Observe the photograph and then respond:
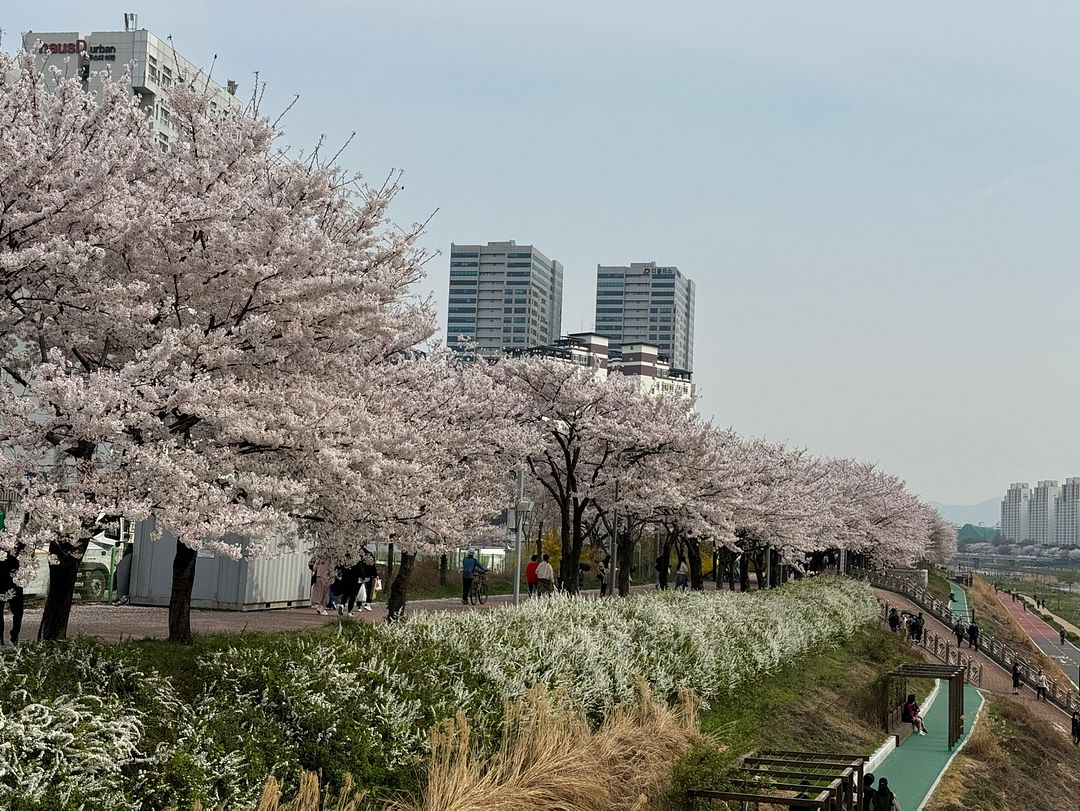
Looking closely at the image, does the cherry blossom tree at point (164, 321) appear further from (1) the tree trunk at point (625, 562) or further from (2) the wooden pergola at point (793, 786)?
(1) the tree trunk at point (625, 562)

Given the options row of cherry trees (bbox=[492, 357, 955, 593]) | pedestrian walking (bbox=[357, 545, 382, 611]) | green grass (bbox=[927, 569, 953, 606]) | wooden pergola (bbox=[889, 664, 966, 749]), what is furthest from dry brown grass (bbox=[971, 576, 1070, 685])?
pedestrian walking (bbox=[357, 545, 382, 611])

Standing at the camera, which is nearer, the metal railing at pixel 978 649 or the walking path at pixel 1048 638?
the metal railing at pixel 978 649

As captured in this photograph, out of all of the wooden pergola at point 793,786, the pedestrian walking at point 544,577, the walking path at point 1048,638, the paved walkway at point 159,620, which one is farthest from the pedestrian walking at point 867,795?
the walking path at point 1048,638

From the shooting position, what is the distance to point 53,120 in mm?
12055

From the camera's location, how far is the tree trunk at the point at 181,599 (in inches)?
538

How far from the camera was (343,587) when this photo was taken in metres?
23.8

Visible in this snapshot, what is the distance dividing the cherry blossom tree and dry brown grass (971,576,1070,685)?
199 ft

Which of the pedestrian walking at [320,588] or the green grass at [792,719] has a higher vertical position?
the pedestrian walking at [320,588]

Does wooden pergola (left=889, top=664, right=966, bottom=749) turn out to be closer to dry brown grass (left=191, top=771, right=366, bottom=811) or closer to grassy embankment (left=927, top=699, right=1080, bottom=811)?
grassy embankment (left=927, top=699, right=1080, bottom=811)

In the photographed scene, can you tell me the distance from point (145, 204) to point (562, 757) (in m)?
7.01

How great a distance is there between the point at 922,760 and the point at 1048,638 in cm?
8912

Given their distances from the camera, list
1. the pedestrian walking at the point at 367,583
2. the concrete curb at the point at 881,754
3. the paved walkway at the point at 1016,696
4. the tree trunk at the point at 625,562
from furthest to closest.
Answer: the paved walkway at the point at 1016,696
the tree trunk at the point at 625,562
the pedestrian walking at the point at 367,583
the concrete curb at the point at 881,754

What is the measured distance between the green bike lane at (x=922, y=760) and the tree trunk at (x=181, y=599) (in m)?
10.2

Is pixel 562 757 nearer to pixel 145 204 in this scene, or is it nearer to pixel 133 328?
pixel 133 328
